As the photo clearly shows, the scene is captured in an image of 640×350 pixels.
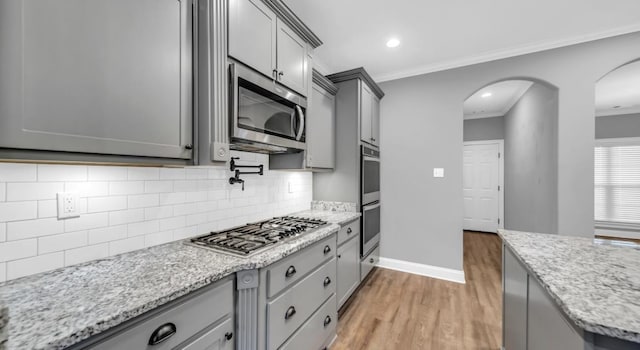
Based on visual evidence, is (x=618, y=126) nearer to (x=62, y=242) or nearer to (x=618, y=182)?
(x=618, y=182)

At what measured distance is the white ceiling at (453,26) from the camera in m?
2.00

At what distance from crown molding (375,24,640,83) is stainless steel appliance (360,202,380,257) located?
1806 mm

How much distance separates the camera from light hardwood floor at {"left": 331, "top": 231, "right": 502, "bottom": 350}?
192cm

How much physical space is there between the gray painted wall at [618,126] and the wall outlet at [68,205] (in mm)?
8180

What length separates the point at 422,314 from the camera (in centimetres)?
228

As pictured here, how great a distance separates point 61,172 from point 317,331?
5.53 feet

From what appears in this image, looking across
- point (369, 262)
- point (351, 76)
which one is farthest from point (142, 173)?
point (369, 262)

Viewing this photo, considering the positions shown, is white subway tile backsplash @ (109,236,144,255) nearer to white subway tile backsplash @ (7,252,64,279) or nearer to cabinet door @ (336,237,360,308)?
white subway tile backsplash @ (7,252,64,279)

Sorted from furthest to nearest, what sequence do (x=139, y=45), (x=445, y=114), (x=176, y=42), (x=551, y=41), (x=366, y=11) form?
(x=445, y=114) → (x=551, y=41) → (x=366, y=11) → (x=176, y=42) → (x=139, y=45)

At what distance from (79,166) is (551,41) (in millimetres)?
4082

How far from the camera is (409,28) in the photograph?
2293 mm

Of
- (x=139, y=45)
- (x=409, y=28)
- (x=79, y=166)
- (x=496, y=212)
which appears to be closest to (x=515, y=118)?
(x=496, y=212)

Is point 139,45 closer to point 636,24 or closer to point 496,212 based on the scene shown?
point 636,24

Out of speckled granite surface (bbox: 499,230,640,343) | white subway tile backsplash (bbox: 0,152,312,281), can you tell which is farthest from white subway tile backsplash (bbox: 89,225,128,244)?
speckled granite surface (bbox: 499,230,640,343)
